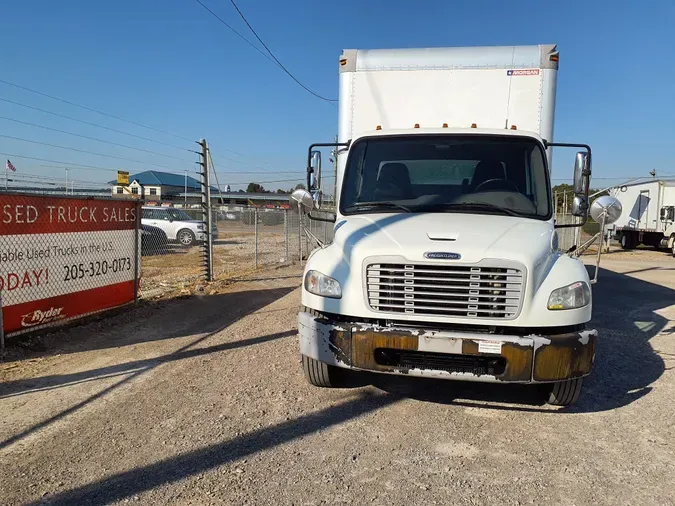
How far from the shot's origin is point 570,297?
12.4ft

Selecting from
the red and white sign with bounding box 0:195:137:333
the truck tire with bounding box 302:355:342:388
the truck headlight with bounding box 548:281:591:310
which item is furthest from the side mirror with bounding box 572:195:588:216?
the red and white sign with bounding box 0:195:137:333

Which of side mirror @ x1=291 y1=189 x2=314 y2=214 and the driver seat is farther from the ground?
the driver seat

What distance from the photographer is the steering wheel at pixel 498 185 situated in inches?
193

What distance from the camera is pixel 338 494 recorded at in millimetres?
2986

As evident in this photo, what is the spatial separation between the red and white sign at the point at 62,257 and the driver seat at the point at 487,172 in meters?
5.06

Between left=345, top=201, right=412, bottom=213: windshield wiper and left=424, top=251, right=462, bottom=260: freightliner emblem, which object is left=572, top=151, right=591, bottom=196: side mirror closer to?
left=345, top=201, right=412, bottom=213: windshield wiper

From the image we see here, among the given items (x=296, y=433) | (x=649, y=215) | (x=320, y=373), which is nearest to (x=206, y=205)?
(x=320, y=373)

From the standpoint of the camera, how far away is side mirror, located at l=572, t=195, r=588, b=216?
17.0ft

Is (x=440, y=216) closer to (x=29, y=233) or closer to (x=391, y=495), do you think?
(x=391, y=495)

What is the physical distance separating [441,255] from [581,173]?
2.36 metres

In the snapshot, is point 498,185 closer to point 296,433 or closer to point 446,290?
point 446,290

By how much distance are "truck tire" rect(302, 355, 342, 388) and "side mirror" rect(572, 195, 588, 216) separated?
300cm

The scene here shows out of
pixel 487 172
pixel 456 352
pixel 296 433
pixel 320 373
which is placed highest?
pixel 487 172

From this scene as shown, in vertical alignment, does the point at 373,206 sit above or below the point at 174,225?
above
